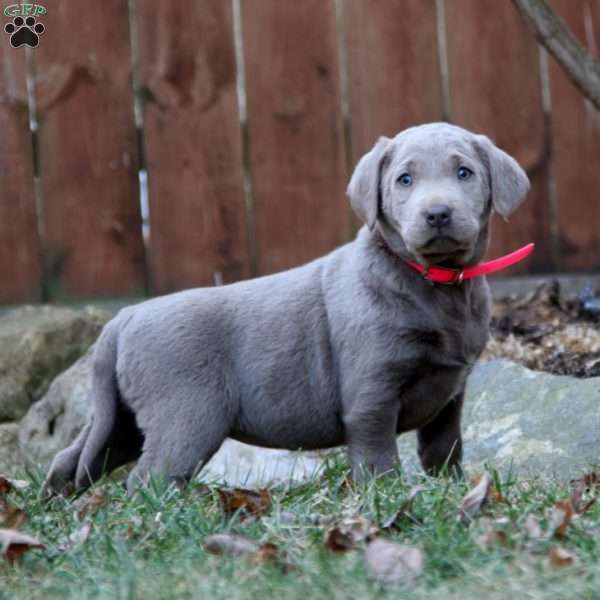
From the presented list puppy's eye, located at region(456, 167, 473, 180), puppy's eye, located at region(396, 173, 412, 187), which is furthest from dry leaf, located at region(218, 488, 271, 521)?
puppy's eye, located at region(456, 167, 473, 180)

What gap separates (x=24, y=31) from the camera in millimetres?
6684

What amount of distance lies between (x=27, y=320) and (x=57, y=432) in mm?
831

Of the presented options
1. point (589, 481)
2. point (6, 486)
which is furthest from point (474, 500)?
point (6, 486)

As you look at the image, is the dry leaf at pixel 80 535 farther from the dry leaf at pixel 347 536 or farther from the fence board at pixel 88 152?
the fence board at pixel 88 152

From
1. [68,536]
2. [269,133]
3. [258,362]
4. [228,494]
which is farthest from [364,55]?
[68,536]

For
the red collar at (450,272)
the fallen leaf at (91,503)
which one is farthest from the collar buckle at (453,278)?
the fallen leaf at (91,503)

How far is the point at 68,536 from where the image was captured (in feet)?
11.7

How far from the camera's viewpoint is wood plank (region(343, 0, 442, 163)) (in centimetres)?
686

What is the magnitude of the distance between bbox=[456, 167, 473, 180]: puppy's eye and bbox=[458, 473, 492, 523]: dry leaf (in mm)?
1101

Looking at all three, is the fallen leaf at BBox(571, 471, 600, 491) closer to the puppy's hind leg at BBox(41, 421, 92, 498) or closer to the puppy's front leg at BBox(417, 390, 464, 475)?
the puppy's front leg at BBox(417, 390, 464, 475)

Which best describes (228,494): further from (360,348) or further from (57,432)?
(57,432)

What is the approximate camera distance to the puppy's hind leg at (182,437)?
14.8ft

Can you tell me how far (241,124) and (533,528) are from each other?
3.94m

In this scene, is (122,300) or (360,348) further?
(122,300)
